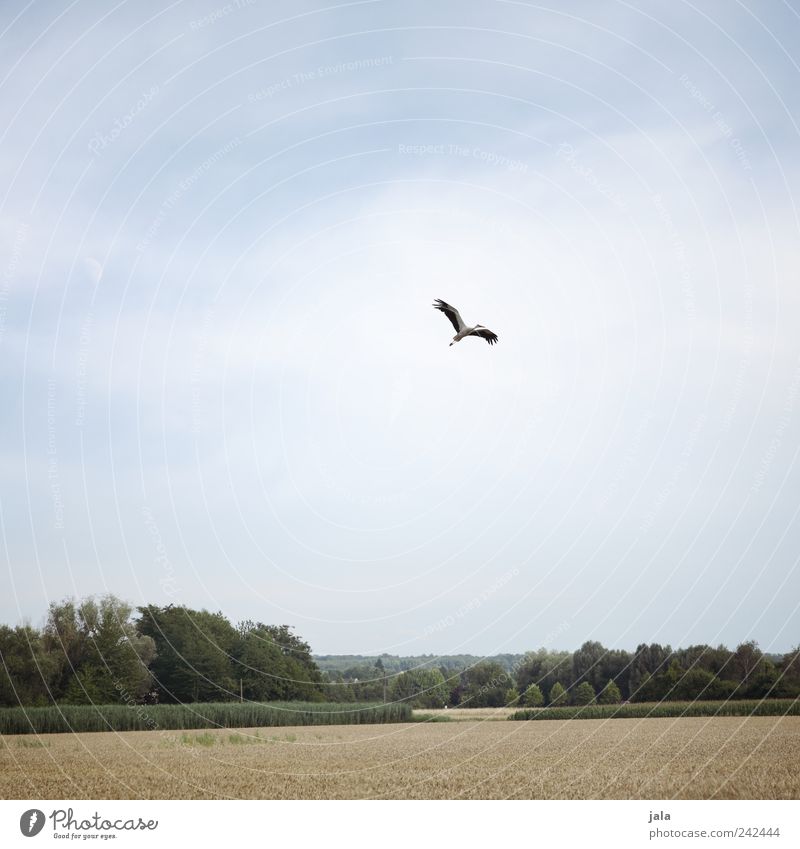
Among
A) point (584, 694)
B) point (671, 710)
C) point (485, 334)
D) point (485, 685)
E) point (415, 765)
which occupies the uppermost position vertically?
point (485, 334)

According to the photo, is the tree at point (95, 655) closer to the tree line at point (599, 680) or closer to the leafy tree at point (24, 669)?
the leafy tree at point (24, 669)

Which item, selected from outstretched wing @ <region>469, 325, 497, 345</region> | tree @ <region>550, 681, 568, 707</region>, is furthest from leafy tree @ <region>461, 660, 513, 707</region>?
outstretched wing @ <region>469, 325, 497, 345</region>

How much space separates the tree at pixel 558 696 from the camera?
8062 centimetres

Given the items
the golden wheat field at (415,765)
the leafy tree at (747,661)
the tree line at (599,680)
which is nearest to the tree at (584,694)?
the tree line at (599,680)

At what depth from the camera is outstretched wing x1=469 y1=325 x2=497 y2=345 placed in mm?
22864

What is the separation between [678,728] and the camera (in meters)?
56.1

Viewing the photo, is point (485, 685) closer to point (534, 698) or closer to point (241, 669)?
point (534, 698)

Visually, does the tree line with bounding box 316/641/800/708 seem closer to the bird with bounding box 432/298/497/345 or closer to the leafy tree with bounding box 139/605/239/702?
the leafy tree with bounding box 139/605/239/702

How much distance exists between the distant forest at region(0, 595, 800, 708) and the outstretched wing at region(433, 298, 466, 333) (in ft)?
179

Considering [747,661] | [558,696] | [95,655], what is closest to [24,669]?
[95,655]

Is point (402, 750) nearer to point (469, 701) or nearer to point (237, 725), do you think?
point (237, 725)

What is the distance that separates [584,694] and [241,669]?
31.9 metres

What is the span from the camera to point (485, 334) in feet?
76.3
